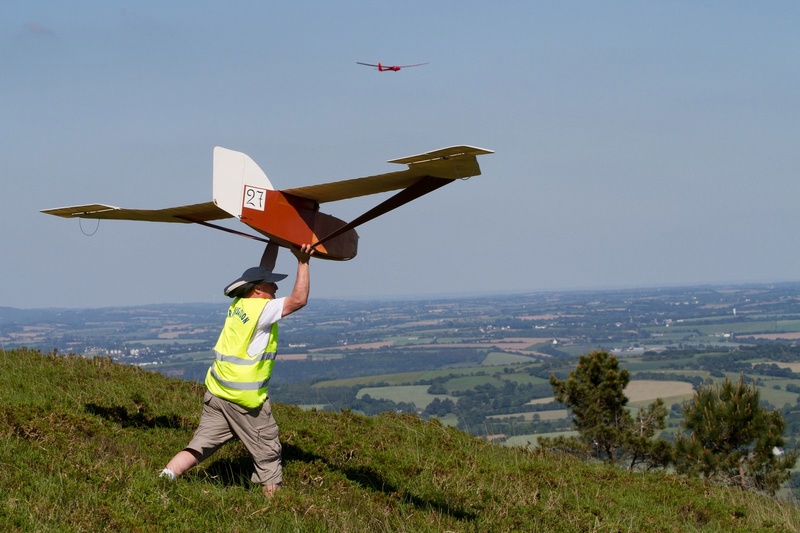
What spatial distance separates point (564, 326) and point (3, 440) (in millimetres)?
189963

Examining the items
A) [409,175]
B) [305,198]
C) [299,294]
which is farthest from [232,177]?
[409,175]

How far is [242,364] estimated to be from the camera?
22.8ft

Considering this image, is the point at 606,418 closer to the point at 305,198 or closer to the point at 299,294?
the point at 305,198

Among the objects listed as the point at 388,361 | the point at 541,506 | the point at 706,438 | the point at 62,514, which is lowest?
the point at 388,361

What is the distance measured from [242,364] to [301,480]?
1.67 meters

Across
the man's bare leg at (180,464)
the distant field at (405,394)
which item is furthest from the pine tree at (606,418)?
the distant field at (405,394)

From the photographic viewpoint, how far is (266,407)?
7.18m

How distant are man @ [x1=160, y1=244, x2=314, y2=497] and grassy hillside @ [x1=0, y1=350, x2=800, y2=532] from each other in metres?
0.26

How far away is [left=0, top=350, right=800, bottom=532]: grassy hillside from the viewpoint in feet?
20.1

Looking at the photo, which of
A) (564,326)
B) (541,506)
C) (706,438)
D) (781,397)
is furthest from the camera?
(564,326)

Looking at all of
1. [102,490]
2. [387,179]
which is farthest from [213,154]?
[102,490]

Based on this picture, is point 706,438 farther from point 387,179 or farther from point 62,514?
point 62,514

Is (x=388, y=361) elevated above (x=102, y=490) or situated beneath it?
situated beneath

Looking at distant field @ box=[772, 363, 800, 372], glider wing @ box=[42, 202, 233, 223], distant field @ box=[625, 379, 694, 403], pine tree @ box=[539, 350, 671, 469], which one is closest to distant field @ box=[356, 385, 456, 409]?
distant field @ box=[625, 379, 694, 403]
